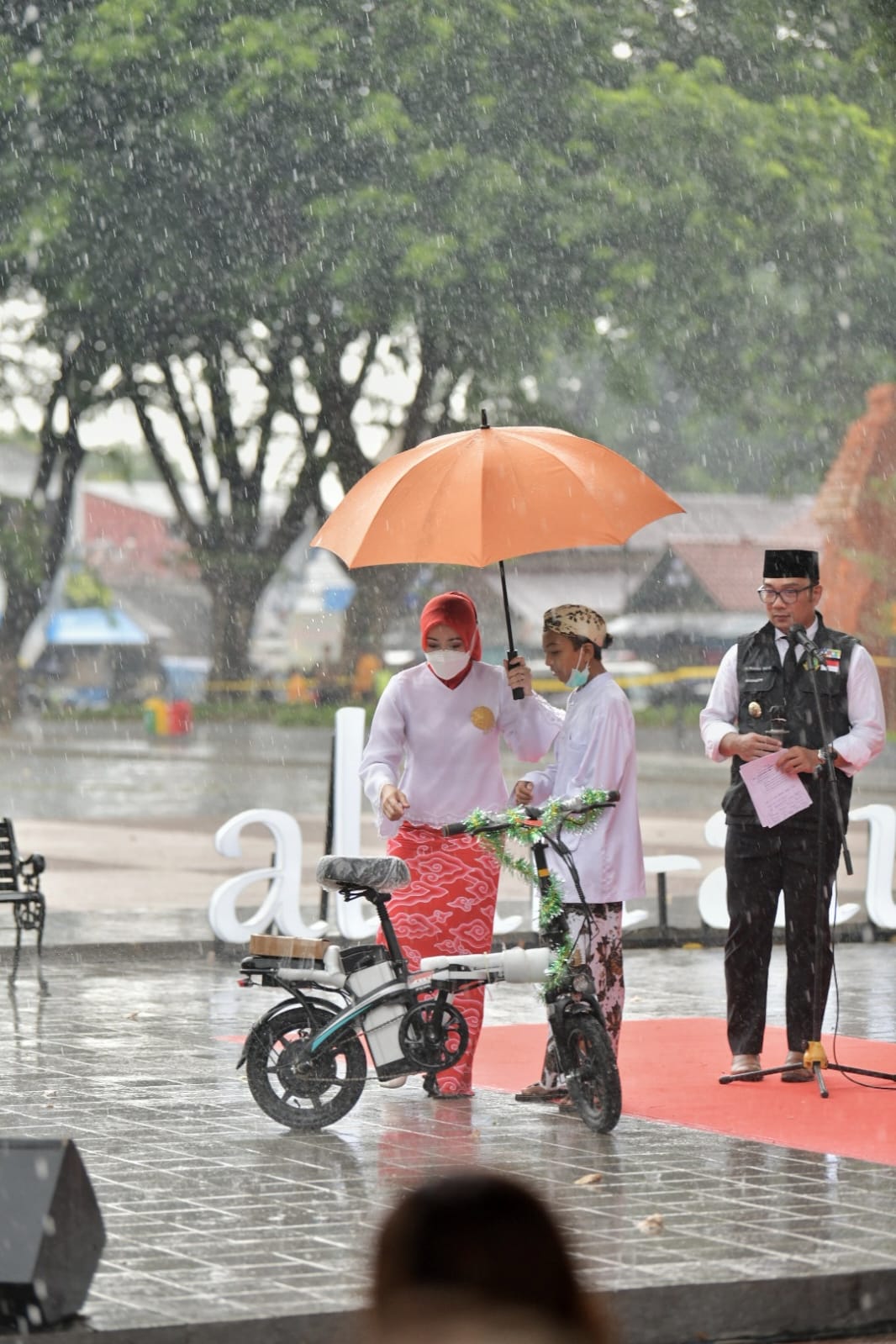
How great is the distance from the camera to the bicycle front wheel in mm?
7305

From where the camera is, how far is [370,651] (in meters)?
38.0

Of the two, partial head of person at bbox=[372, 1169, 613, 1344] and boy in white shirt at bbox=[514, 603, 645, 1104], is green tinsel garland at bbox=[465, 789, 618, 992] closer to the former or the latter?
boy in white shirt at bbox=[514, 603, 645, 1104]

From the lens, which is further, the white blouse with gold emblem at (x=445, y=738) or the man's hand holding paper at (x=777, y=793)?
the man's hand holding paper at (x=777, y=793)

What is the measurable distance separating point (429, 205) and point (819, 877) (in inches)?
766

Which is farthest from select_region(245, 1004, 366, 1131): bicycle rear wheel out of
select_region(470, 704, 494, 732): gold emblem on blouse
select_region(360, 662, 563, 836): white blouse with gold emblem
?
select_region(470, 704, 494, 732): gold emblem on blouse

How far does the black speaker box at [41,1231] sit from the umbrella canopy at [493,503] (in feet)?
11.5

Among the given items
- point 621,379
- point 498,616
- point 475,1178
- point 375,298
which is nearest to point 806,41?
point 621,379

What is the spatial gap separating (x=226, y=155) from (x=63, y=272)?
7.90 feet

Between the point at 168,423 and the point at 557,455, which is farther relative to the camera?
the point at 168,423

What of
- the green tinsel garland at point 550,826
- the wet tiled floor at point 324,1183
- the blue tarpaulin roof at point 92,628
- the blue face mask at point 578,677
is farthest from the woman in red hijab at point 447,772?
the blue tarpaulin roof at point 92,628

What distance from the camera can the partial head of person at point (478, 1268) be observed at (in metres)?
1.96

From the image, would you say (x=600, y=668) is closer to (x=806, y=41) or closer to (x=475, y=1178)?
(x=475, y=1178)

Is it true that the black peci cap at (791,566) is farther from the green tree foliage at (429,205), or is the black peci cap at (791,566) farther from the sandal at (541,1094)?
the green tree foliage at (429,205)

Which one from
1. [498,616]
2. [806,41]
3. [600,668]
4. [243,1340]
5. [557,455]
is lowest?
[243,1340]
